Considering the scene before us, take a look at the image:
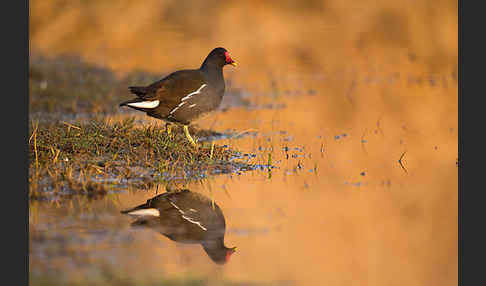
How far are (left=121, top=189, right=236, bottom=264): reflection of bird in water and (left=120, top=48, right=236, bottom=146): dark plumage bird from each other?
1.89 m

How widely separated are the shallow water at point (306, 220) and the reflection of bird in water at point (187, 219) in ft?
0.37

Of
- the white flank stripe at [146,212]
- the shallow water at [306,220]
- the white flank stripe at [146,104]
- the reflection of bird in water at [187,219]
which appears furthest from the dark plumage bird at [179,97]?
the white flank stripe at [146,212]

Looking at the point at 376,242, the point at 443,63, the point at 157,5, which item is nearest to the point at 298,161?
the point at 376,242

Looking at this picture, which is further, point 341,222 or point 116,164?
point 116,164

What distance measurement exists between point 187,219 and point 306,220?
1.24m

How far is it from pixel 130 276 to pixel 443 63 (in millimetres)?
18299

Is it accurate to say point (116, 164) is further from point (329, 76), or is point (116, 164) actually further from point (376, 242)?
point (329, 76)

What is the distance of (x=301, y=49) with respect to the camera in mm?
23781

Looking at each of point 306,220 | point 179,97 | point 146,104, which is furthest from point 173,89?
point 306,220

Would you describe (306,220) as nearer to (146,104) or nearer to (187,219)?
(187,219)

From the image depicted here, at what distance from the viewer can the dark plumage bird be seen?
390 inches

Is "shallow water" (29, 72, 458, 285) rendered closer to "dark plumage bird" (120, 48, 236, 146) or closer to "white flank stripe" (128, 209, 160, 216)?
"white flank stripe" (128, 209, 160, 216)

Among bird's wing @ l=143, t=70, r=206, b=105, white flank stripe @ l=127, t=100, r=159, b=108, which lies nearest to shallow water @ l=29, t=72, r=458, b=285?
bird's wing @ l=143, t=70, r=206, b=105

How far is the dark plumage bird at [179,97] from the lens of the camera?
32.5 ft
